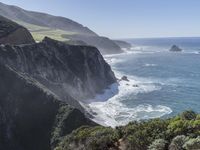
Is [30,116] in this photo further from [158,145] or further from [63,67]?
[158,145]

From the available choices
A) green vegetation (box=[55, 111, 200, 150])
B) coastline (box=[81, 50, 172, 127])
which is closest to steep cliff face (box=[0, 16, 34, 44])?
coastline (box=[81, 50, 172, 127])

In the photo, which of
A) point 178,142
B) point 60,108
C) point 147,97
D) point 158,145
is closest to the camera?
point 178,142

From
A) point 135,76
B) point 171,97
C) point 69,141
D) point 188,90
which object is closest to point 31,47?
point 171,97

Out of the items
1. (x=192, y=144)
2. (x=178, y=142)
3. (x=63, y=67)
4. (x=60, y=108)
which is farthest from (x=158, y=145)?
(x=63, y=67)

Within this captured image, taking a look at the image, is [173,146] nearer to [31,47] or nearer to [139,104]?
[139,104]

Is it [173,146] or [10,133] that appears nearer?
[173,146]

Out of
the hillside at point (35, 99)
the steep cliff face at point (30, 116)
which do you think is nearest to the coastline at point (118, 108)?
the hillside at point (35, 99)
